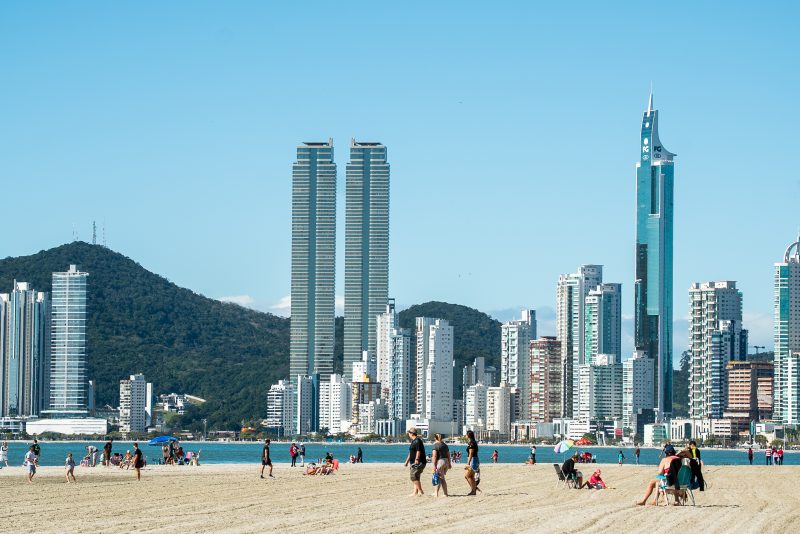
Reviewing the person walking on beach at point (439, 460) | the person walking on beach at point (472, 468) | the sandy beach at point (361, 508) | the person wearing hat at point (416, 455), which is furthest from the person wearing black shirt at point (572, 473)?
the person walking on beach at point (439, 460)

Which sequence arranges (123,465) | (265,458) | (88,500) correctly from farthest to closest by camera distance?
(123,465) → (265,458) → (88,500)

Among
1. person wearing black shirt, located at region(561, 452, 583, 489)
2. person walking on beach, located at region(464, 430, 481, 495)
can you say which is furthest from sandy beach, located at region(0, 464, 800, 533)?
person wearing black shirt, located at region(561, 452, 583, 489)

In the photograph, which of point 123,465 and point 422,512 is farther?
point 123,465

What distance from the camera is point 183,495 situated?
130ft

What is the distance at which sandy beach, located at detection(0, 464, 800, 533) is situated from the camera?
1161 inches

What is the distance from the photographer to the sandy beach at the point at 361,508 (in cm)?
2950

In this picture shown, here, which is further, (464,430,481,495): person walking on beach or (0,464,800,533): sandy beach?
(464,430,481,495): person walking on beach

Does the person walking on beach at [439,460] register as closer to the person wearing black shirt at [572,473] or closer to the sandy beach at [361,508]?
the sandy beach at [361,508]

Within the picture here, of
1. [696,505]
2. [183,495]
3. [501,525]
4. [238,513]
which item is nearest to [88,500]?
[183,495]

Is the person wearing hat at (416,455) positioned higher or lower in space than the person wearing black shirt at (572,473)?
higher

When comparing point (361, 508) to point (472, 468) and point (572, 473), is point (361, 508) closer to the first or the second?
point (472, 468)

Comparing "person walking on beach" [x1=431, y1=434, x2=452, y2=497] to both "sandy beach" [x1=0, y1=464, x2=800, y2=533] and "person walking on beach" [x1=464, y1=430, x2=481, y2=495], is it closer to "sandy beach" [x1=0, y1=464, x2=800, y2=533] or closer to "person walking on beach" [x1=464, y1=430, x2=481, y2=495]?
"sandy beach" [x1=0, y1=464, x2=800, y2=533]

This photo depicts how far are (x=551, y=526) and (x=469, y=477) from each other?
28.2 feet

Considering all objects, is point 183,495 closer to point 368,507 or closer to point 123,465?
point 368,507
